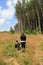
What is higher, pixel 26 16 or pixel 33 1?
pixel 33 1

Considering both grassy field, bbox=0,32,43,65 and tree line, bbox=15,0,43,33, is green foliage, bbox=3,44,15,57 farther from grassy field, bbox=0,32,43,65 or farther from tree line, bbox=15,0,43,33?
tree line, bbox=15,0,43,33

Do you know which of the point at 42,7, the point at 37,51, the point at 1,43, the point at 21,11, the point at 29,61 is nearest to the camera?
the point at 29,61

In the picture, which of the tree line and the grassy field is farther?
the tree line

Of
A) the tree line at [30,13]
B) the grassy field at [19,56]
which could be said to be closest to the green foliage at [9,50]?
the grassy field at [19,56]

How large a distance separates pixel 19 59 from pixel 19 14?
41.5m

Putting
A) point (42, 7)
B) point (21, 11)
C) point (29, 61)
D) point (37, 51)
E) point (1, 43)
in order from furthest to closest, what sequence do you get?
point (21, 11) < point (42, 7) < point (1, 43) < point (37, 51) < point (29, 61)

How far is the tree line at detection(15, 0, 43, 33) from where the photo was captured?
5503 cm

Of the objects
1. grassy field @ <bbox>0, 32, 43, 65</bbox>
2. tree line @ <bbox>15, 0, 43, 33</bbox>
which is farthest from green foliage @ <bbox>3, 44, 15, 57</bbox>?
tree line @ <bbox>15, 0, 43, 33</bbox>

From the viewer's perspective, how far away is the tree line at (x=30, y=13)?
55.0m

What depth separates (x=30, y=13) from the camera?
5859 centimetres

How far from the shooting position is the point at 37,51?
2361 cm

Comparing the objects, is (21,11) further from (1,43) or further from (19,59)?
(19,59)

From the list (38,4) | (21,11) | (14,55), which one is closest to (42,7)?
(38,4)

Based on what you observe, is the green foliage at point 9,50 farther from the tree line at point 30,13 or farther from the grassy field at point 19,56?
the tree line at point 30,13
